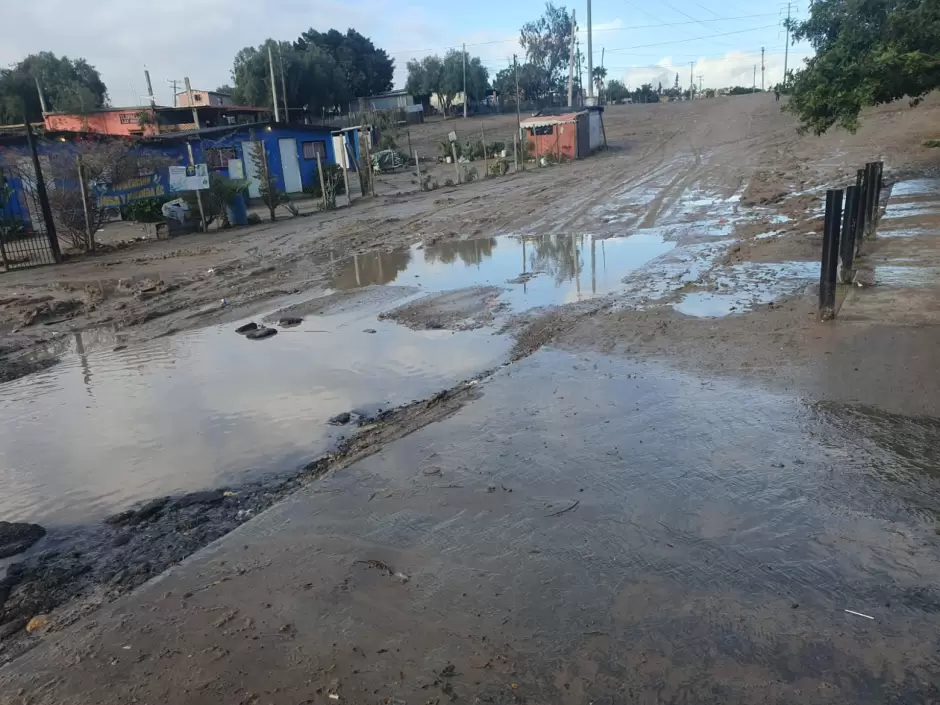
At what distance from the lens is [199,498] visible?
16.8ft

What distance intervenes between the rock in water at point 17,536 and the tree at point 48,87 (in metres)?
50.8

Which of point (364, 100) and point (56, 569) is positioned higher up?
point (364, 100)

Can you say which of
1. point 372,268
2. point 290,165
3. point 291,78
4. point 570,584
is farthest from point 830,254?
point 291,78

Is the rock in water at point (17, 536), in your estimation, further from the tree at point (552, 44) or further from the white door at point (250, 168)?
the tree at point (552, 44)

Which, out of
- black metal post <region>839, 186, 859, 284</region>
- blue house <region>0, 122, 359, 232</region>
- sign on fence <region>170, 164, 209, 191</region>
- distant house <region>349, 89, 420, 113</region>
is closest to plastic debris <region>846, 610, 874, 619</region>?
black metal post <region>839, 186, 859, 284</region>

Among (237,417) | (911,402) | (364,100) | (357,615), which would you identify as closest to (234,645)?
(357,615)

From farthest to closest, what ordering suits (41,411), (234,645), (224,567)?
(41,411), (224,567), (234,645)

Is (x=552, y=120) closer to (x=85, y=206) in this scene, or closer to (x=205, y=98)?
(x=85, y=206)

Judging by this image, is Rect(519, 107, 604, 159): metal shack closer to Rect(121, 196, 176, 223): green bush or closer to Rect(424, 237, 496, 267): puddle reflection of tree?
Rect(121, 196, 176, 223): green bush

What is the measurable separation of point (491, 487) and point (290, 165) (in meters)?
30.2

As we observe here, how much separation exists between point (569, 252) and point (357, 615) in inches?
439

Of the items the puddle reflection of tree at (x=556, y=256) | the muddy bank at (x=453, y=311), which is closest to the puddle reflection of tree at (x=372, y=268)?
the muddy bank at (x=453, y=311)

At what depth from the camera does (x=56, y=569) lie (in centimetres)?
424

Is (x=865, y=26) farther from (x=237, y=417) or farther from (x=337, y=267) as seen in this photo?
(x=237, y=417)
